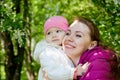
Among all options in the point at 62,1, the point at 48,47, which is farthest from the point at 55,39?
the point at 62,1

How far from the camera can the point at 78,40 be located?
318cm

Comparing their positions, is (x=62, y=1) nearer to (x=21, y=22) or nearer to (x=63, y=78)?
(x=21, y=22)

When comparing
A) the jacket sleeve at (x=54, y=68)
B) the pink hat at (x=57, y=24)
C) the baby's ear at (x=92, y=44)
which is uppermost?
the pink hat at (x=57, y=24)

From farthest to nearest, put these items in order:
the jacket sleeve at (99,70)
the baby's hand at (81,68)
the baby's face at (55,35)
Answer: the baby's face at (55,35)
the baby's hand at (81,68)
the jacket sleeve at (99,70)

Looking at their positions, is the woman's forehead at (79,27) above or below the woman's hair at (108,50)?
above

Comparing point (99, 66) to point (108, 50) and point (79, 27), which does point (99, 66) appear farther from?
point (79, 27)

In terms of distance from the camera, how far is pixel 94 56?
3.04m

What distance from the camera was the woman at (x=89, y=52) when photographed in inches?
117

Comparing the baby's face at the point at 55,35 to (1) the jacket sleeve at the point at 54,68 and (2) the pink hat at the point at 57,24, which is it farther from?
(1) the jacket sleeve at the point at 54,68

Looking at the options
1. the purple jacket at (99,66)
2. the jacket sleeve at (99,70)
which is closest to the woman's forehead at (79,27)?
the purple jacket at (99,66)

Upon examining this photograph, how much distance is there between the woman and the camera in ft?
9.74

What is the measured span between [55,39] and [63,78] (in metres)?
0.59

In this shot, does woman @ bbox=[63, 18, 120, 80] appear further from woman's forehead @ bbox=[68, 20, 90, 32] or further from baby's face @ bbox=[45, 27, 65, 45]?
baby's face @ bbox=[45, 27, 65, 45]

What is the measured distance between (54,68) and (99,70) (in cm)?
47
